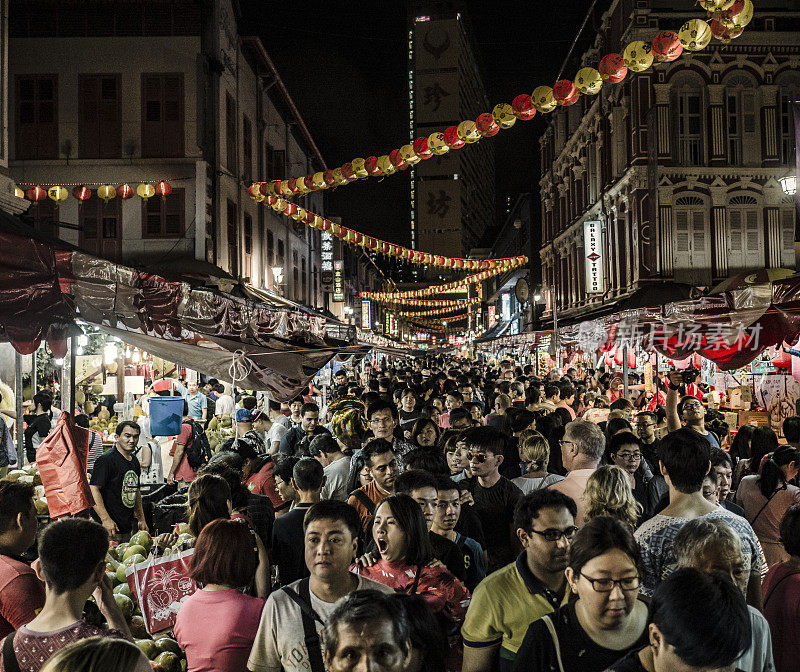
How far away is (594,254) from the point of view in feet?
113

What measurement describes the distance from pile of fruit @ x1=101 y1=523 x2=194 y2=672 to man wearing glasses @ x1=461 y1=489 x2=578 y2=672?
1708 millimetres

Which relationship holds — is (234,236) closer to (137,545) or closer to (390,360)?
(137,545)

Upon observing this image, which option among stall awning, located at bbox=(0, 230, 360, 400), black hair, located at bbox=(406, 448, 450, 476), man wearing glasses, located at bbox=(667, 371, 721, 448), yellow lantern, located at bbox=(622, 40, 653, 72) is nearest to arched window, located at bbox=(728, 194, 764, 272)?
yellow lantern, located at bbox=(622, 40, 653, 72)

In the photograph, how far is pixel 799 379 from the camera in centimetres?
1358

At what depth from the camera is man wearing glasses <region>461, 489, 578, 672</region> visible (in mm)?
3365

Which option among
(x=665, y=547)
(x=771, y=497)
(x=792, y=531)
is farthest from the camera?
(x=771, y=497)

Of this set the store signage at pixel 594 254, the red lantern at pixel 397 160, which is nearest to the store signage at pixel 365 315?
the store signage at pixel 594 254

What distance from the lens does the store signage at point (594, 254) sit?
34.4m

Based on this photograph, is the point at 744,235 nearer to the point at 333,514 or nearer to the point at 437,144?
the point at 437,144

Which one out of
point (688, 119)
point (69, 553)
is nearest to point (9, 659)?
point (69, 553)

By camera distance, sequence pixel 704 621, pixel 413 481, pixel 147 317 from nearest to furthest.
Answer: pixel 704 621 → pixel 413 481 → pixel 147 317

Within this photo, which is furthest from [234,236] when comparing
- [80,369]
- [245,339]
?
[245,339]

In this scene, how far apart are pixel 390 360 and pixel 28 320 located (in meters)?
51.7

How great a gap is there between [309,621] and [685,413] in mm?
6523
